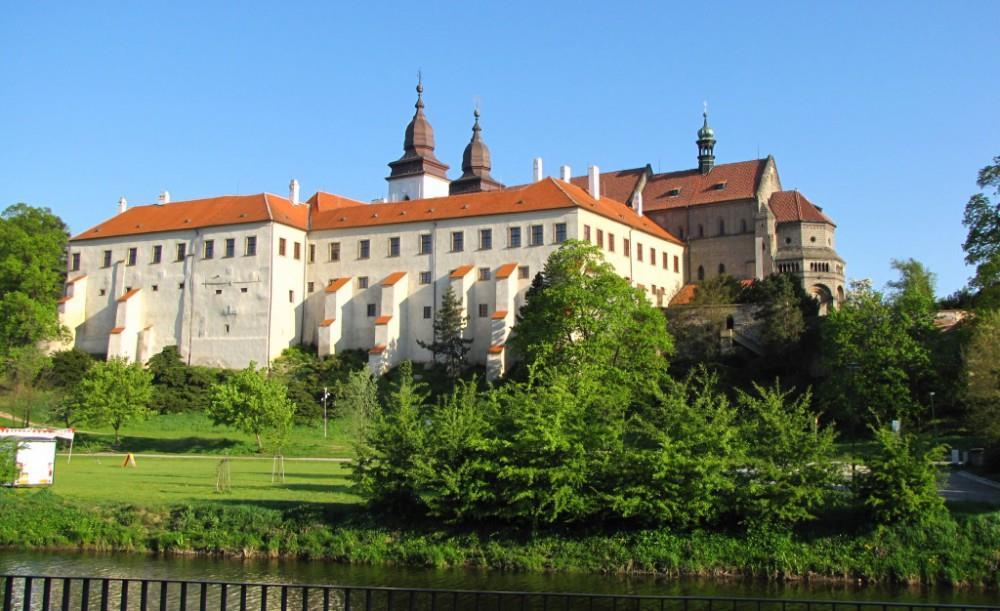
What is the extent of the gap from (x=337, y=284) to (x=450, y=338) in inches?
426

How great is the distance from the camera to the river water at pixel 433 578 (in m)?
24.1

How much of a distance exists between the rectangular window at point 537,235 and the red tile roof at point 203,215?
1665 centimetres

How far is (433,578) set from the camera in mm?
25312

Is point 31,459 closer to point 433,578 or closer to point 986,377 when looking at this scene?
point 433,578

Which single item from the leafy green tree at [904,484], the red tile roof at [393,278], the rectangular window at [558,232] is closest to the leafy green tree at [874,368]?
the leafy green tree at [904,484]

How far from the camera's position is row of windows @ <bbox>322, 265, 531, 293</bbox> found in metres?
67.8

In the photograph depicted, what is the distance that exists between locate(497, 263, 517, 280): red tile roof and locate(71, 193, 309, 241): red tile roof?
1518 centimetres

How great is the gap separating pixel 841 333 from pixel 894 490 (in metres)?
25.5

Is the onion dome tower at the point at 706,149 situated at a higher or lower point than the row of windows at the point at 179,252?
higher

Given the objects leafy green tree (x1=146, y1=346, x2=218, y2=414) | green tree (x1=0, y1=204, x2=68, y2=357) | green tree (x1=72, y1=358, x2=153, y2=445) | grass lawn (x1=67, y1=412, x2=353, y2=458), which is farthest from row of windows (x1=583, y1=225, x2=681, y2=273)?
green tree (x1=0, y1=204, x2=68, y2=357)

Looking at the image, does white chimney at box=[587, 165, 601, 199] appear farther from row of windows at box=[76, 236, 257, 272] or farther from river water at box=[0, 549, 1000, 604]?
river water at box=[0, 549, 1000, 604]

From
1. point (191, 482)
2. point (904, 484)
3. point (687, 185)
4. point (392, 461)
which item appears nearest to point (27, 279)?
point (191, 482)

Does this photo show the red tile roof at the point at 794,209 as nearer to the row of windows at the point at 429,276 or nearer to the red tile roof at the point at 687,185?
the red tile roof at the point at 687,185

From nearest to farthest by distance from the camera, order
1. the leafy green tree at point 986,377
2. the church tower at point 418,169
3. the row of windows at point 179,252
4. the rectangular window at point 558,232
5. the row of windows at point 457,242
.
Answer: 1. the leafy green tree at point 986,377
2. the rectangular window at point 558,232
3. the row of windows at point 457,242
4. the row of windows at point 179,252
5. the church tower at point 418,169
